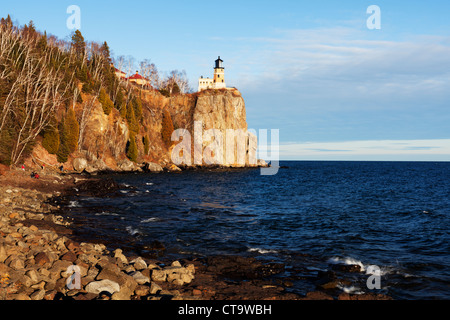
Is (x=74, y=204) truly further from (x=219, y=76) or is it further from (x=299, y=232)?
(x=219, y=76)

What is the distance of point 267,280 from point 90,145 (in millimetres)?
67050

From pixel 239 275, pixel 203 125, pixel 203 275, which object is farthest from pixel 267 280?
pixel 203 125

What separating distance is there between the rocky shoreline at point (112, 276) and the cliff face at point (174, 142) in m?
50.6

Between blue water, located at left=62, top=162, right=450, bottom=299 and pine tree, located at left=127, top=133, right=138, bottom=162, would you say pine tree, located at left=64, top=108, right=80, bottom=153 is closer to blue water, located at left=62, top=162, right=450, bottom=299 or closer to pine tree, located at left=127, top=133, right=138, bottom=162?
pine tree, located at left=127, top=133, right=138, bottom=162

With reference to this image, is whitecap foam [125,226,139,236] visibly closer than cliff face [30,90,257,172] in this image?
Yes

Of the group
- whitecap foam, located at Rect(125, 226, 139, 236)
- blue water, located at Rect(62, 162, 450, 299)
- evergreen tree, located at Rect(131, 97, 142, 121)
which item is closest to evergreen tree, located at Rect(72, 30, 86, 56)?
evergreen tree, located at Rect(131, 97, 142, 121)

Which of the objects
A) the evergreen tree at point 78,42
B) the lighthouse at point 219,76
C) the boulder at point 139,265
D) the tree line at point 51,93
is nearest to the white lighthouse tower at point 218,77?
the lighthouse at point 219,76

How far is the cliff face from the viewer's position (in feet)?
231

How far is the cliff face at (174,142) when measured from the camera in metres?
70.4

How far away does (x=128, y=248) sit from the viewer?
1639 cm

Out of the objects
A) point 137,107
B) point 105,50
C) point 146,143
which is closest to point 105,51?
point 105,50

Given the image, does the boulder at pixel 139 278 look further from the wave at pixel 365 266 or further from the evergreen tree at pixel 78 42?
the evergreen tree at pixel 78 42

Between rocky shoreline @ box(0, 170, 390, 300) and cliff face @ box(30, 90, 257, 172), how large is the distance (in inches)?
1992
